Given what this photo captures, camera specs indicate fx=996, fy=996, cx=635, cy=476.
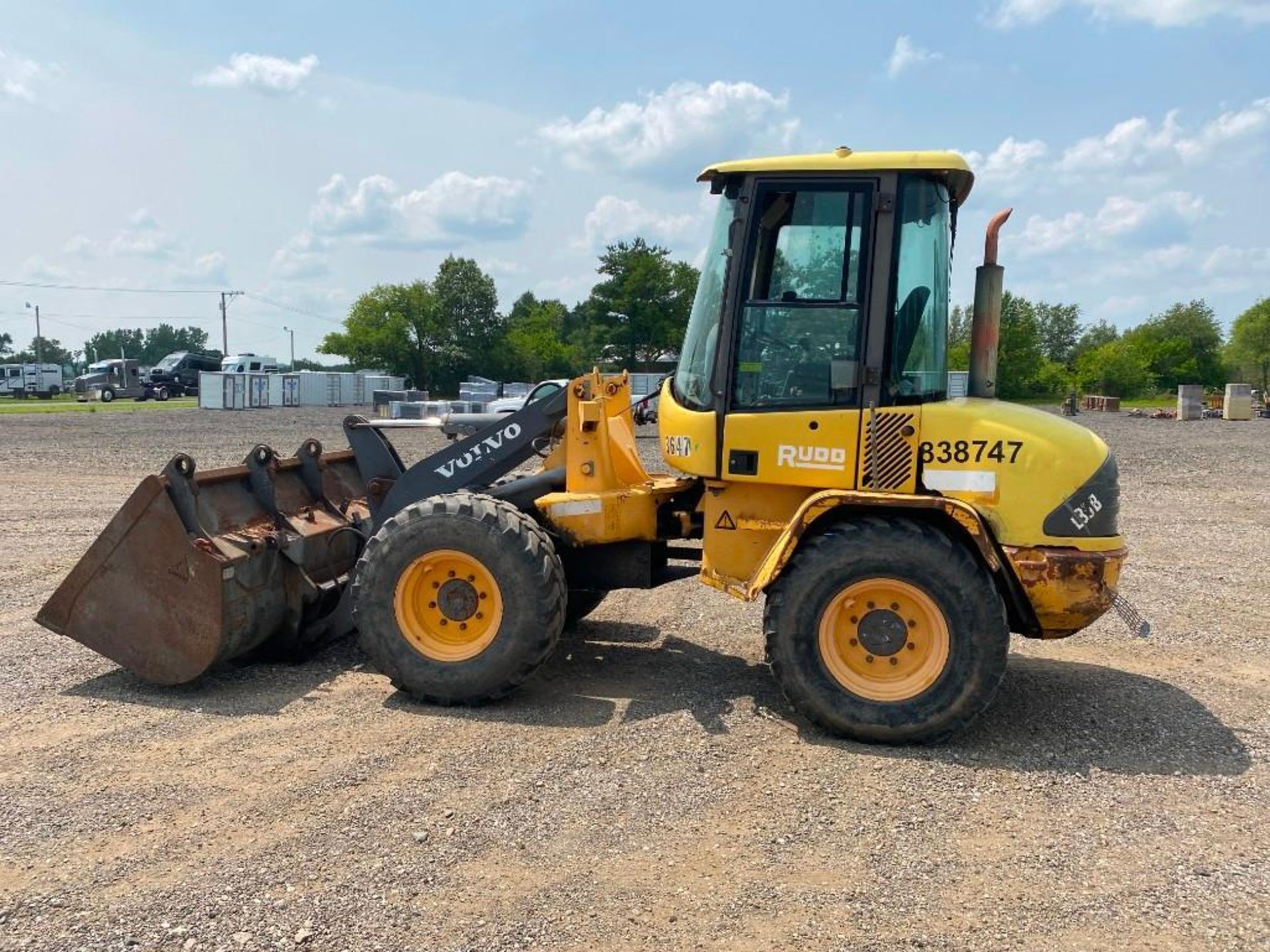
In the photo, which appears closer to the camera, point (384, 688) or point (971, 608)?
point (971, 608)

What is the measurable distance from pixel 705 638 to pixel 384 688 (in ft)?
7.52

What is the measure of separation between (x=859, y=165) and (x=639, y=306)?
180 feet

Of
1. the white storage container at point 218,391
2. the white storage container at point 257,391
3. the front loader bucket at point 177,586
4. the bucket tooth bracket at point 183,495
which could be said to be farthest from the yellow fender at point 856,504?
the white storage container at point 257,391

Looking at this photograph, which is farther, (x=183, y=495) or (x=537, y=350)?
(x=537, y=350)

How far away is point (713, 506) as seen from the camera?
545 cm

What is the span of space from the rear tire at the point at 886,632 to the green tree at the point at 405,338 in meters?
71.6

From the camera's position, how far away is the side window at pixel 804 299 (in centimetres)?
504

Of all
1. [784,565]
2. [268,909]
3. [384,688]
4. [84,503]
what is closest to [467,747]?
[384,688]

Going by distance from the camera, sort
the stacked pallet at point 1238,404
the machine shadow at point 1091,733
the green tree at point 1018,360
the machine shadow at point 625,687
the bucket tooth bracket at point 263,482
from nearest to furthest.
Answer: the machine shadow at point 1091,733 → the machine shadow at point 625,687 → the bucket tooth bracket at point 263,482 → the stacked pallet at point 1238,404 → the green tree at point 1018,360

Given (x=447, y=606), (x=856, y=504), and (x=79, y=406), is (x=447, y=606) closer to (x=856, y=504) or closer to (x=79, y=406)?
(x=856, y=504)

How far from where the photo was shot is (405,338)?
74188 millimetres

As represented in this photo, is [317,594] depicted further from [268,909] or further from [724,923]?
[724,923]

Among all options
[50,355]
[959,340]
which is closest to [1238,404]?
[959,340]

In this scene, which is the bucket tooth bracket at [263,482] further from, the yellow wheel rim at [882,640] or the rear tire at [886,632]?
the yellow wheel rim at [882,640]
